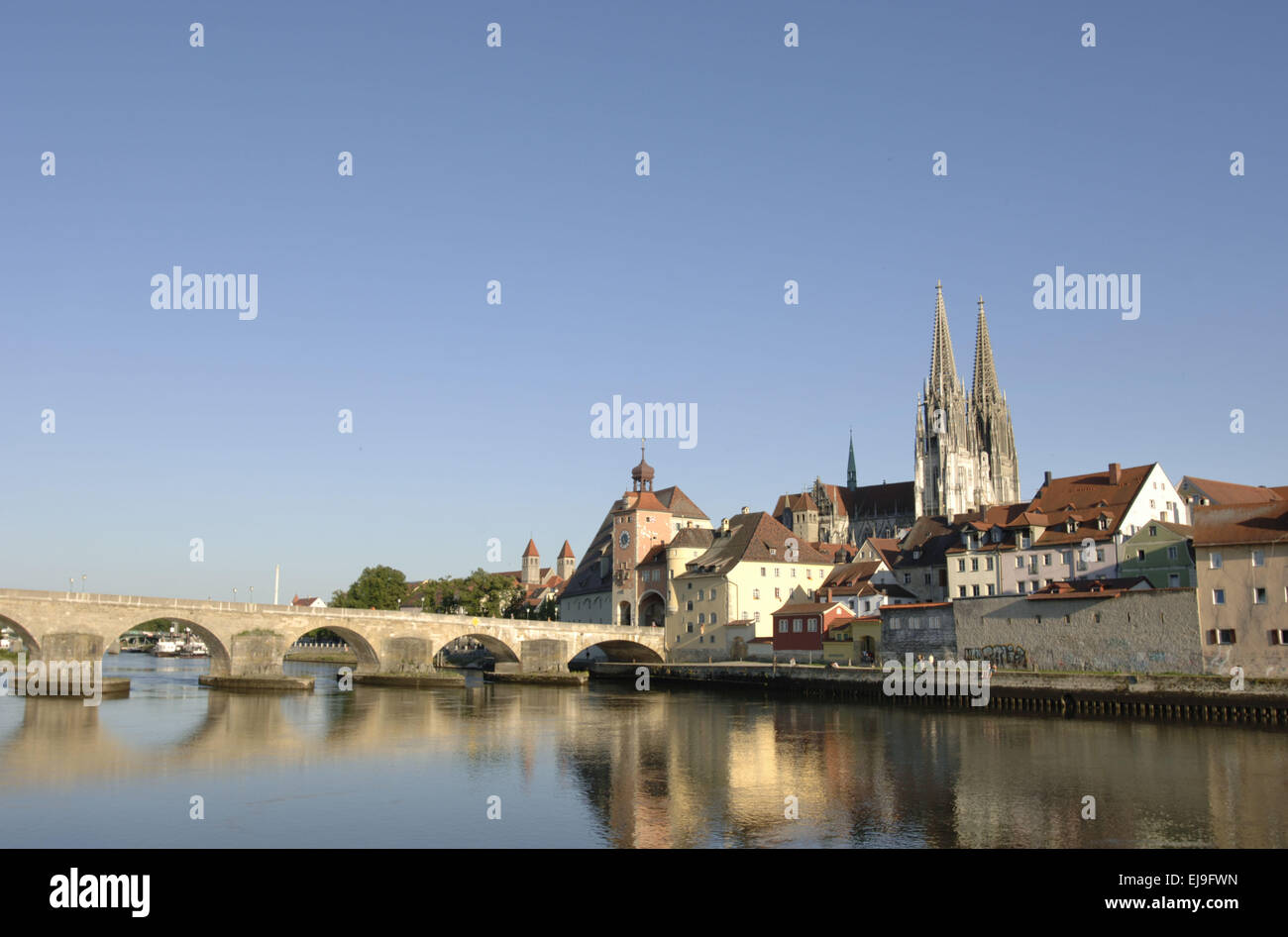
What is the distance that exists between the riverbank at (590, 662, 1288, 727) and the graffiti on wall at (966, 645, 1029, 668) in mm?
4673

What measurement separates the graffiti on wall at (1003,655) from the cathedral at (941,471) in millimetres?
91405

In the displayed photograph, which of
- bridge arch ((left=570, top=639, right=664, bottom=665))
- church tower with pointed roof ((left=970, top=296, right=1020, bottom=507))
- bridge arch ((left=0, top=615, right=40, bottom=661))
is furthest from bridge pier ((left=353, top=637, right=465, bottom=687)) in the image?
church tower with pointed roof ((left=970, top=296, right=1020, bottom=507))

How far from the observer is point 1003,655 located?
6506cm

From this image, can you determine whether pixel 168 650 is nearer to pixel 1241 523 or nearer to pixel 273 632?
pixel 273 632

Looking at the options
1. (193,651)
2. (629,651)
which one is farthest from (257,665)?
(193,651)

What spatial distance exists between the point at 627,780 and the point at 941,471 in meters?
134

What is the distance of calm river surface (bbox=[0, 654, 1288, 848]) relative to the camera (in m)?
26.3

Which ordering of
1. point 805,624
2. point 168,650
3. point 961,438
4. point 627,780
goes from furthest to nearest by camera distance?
point 961,438, point 168,650, point 805,624, point 627,780

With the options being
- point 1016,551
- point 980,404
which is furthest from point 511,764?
point 980,404

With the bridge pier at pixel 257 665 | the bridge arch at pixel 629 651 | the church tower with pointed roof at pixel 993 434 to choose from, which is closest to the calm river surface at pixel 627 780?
the bridge pier at pixel 257 665

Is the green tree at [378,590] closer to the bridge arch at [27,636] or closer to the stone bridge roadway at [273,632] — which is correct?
the stone bridge roadway at [273,632]

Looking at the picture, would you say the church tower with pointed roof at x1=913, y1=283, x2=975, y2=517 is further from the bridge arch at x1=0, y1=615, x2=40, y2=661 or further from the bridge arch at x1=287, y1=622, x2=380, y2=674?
the bridge arch at x1=0, y1=615, x2=40, y2=661

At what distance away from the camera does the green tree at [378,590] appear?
127750mm
